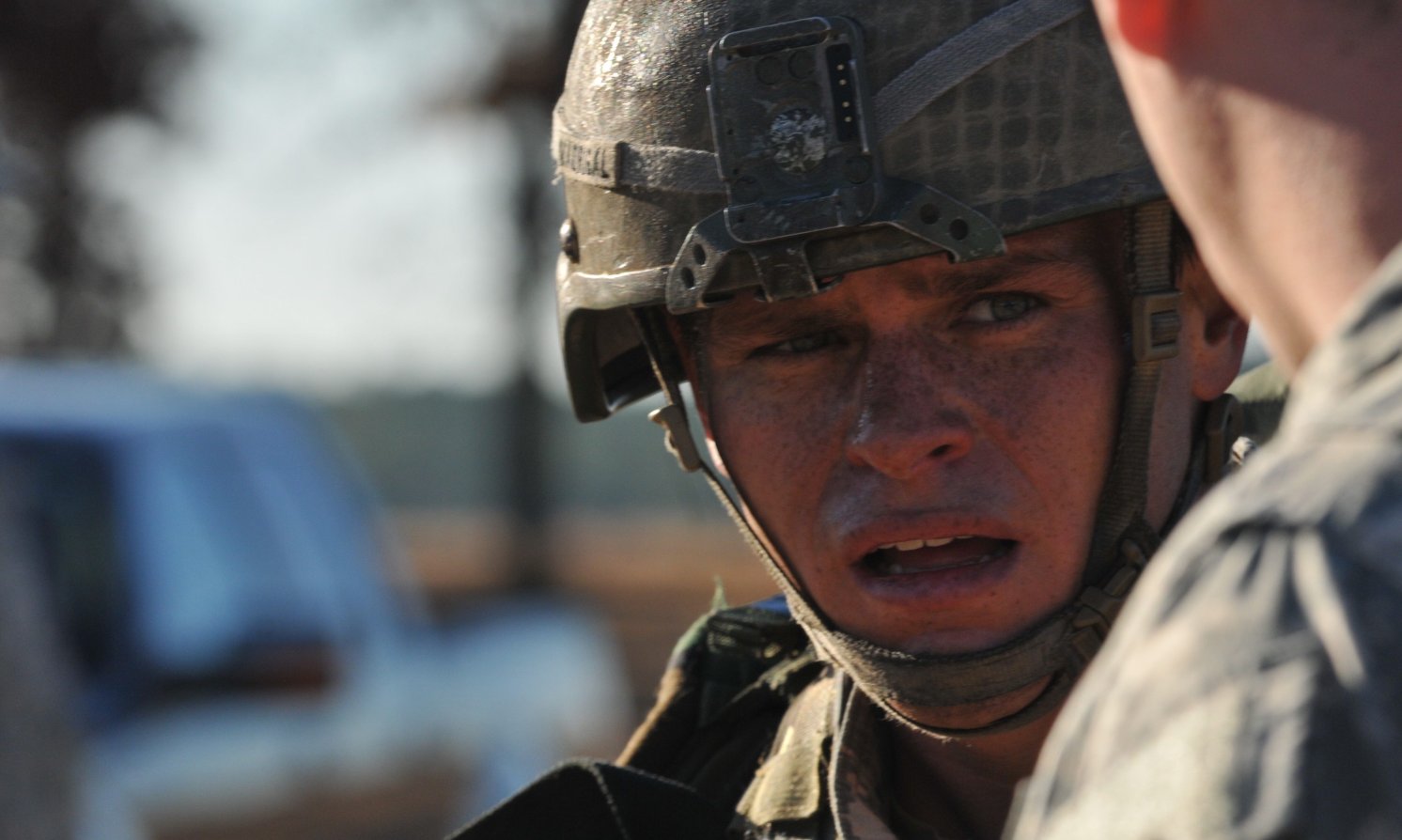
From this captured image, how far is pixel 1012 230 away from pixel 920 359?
0.65 ft

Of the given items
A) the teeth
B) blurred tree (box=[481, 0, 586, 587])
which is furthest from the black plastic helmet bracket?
blurred tree (box=[481, 0, 586, 587])

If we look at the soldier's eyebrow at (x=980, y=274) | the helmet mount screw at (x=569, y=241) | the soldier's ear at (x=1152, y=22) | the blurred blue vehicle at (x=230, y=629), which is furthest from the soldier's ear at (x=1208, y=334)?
the blurred blue vehicle at (x=230, y=629)

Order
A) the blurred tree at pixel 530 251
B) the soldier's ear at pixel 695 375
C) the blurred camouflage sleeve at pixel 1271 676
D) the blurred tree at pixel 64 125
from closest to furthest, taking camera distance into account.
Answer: the blurred camouflage sleeve at pixel 1271 676 → the soldier's ear at pixel 695 375 → the blurred tree at pixel 530 251 → the blurred tree at pixel 64 125

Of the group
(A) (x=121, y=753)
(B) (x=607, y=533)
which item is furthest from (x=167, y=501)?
(B) (x=607, y=533)

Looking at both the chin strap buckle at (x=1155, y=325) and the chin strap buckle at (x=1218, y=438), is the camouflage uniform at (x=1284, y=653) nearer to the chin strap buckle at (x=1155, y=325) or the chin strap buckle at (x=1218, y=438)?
the chin strap buckle at (x=1155, y=325)

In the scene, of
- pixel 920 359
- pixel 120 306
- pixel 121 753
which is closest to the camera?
pixel 920 359

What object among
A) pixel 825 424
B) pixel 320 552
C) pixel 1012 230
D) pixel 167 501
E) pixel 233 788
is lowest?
pixel 233 788

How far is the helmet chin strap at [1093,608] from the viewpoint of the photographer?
2135mm

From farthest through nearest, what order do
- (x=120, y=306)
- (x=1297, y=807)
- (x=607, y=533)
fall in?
(x=607, y=533) → (x=120, y=306) → (x=1297, y=807)

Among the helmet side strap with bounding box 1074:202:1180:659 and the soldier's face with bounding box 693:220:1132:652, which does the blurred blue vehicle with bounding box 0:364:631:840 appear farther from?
the helmet side strap with bounding box 1074:202:1180:659

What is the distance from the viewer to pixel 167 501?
20.1 ft

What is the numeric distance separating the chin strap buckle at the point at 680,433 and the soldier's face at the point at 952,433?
35cm

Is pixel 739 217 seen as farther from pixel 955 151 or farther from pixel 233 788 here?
pixel 233 788

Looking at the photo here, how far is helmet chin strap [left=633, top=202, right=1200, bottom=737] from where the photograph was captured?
213 cm
